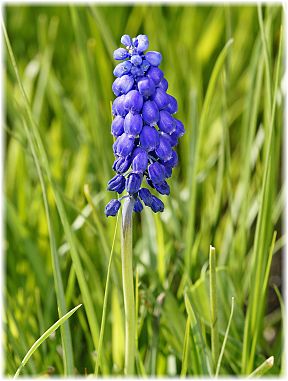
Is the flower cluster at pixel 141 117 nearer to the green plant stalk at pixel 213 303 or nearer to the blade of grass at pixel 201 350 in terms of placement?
the green plant stalk at pixel 213 303

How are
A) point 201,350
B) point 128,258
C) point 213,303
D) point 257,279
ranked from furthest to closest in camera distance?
point 257,279 → point 201,350 → point 213,303 → point 128,258

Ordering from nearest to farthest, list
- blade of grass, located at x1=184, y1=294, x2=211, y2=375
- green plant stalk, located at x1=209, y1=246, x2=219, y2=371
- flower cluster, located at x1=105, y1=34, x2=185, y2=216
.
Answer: flower cluster, located at x1=105, y1=34, x2=185, y2=216 < green plant stalk, located at x1=209, y1=246, x2=219, y2=371 < blade of grass, located at x1=184, y1=294, x2=211, y2=375

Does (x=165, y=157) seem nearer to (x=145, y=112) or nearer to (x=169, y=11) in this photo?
(x=145, y=112)

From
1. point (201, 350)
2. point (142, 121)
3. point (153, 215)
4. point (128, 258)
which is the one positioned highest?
point (142, 121)

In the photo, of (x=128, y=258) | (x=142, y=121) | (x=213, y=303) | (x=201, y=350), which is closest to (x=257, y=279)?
(x=201, y=350)

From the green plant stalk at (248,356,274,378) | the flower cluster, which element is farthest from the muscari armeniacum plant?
the green plant stalk at (248,356,274,378)

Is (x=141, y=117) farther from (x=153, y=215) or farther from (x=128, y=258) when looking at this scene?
(x=153, y=215)

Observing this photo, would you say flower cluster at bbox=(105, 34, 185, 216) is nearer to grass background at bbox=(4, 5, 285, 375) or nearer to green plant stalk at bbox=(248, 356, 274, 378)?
grass background at bbox=(4, 5, 285, 375)

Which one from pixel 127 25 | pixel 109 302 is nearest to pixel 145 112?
pixel 109 302
